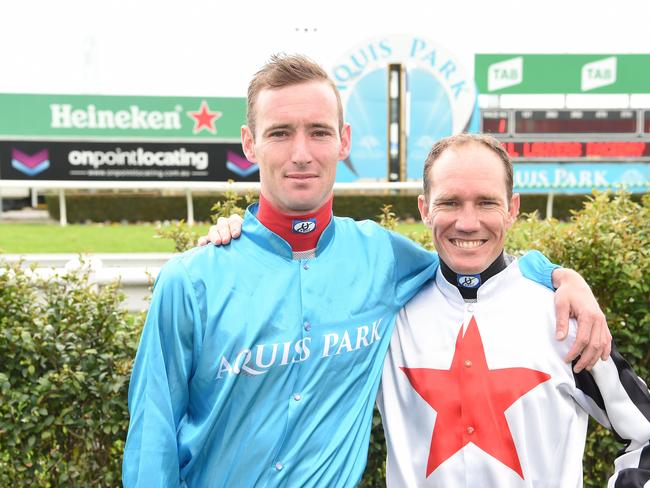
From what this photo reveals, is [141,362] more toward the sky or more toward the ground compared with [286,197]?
more toward the ground

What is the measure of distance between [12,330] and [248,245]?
1.28 meters

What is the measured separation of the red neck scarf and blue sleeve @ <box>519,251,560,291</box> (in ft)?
2.10

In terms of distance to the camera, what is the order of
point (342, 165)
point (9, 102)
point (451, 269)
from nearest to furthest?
point (451, 269), point (342, 165), point (9, 102)

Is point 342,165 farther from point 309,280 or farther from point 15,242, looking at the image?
point 309,280

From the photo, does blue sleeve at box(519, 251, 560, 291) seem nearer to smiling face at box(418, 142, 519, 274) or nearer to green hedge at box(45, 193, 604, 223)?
smiling face at box(418, 142, 519, 274)

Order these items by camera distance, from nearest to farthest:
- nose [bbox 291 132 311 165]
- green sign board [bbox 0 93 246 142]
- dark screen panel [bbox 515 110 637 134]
Answer: nose [bbox 291 132 311 165] → green sign board [bbox 0 93 246 142] → dark screen panel [bbox 515 110 637 134]

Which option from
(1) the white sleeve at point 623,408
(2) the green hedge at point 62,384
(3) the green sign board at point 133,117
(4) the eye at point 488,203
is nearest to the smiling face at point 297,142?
(4) the eye at point 488,203

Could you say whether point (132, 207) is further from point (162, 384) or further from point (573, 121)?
point (162, 384)

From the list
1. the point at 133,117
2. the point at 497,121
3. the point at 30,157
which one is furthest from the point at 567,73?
the point at 30,157

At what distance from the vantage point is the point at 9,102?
17.2 meters

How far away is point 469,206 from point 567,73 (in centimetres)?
1906

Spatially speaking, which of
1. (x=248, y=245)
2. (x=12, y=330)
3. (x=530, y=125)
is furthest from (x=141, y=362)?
(x=530, y=125)

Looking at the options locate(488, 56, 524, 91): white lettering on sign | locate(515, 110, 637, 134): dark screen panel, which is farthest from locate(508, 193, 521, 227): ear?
locate(488, 56, 524, 91): white lettering on sign

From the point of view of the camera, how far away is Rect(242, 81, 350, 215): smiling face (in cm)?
172
